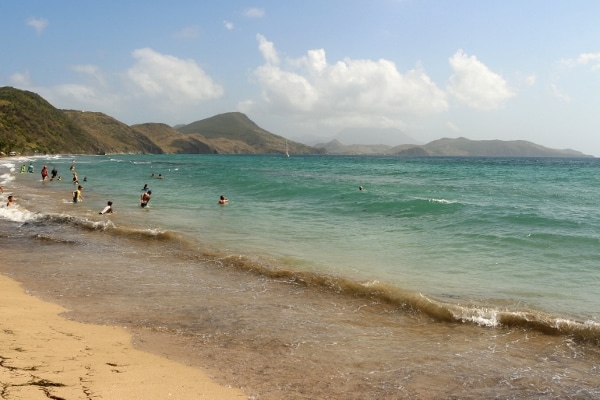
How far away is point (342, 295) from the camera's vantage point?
11.1 m

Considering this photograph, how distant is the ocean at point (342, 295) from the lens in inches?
272

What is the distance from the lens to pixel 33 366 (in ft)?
19.3

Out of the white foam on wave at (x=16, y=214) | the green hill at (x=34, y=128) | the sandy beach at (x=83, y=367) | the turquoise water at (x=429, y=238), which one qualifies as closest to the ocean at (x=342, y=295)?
the turquoise water at (x=429, y=238)

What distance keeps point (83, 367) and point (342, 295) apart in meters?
6.42

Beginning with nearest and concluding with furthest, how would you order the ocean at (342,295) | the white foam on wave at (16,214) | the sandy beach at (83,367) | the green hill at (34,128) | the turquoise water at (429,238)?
the sandy beach at (83,367) < the ocean at (342,295) < the turquoise water at (429,238) < the white foam on wave at (16,214) < the green hill at (34,128)

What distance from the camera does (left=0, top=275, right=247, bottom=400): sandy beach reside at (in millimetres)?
5418

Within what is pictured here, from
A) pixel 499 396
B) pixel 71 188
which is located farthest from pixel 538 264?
pixel 71 188

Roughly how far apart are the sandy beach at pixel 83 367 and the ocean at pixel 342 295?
0.41 m

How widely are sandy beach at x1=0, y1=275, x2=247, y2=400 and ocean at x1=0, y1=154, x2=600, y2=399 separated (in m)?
0.41

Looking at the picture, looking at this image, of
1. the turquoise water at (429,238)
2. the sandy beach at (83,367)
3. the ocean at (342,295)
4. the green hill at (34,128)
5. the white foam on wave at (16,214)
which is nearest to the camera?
the sandy beach at (83,367)

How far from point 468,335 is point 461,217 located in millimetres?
16519

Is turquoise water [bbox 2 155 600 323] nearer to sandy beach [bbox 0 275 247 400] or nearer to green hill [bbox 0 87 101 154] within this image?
sandy beach [bbox 0 275 247 400]

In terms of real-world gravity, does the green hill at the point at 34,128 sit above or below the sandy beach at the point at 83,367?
above

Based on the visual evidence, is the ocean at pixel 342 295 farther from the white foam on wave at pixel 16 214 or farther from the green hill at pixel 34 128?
the green hill at pixel 34 128
